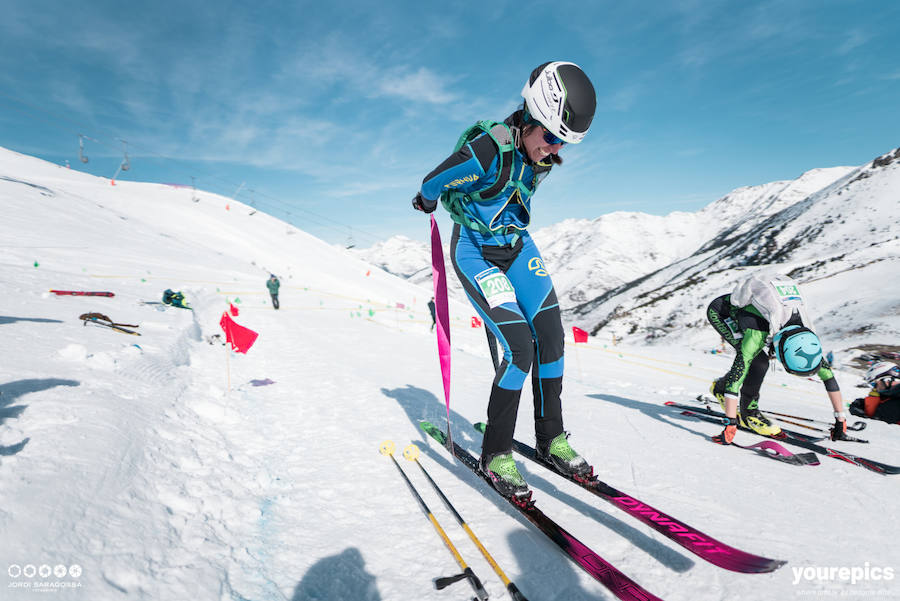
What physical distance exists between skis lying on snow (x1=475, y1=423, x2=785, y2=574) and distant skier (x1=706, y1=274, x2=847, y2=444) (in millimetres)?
2276

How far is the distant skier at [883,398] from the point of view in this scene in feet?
16.6

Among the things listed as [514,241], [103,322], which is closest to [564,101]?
[514,241]

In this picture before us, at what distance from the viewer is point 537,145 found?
3072mm

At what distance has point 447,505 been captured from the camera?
9.95 feet

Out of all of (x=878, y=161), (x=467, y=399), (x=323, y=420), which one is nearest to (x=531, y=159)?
(x=323, y=420)

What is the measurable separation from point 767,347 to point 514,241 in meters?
3.85

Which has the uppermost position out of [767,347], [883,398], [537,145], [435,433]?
[537,145]

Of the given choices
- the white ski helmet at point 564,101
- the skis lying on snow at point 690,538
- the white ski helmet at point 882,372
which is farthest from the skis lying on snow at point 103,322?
the white ski helmet at point 882,372

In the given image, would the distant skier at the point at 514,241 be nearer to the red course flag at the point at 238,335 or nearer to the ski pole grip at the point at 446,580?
the ski pole grip at the point at 446,580

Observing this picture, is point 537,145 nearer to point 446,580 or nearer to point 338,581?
point 446,580

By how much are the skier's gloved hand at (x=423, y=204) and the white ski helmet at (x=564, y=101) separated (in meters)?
0.99

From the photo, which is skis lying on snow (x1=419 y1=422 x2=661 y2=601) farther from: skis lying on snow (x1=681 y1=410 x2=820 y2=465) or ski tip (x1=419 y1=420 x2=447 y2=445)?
skis lying on snow (x1=681 y1=410 x2=820 y2=465)

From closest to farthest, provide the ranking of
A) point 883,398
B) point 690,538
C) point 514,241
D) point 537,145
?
1. point 690,538
2. point 537,145
3. point 514,241
4. point 883,398

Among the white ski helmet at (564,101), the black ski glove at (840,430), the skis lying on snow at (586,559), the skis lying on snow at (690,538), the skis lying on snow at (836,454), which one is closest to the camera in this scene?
the skis lying on snow at (586,559)
